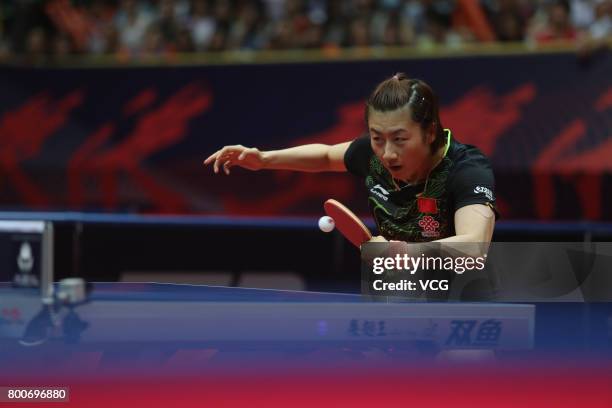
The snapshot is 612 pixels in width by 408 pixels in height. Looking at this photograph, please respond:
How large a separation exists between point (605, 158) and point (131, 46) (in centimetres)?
507

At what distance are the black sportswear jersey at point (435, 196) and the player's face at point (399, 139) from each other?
0.13 m

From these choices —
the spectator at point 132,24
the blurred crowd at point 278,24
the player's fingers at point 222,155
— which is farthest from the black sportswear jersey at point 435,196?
the spectator at point 132,24

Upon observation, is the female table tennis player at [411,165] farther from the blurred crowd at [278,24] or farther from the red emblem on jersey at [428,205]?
the blurred crowd at [278,24]

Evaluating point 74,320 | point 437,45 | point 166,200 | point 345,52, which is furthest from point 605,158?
point 74,320

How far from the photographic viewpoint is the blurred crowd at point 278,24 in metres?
8.20

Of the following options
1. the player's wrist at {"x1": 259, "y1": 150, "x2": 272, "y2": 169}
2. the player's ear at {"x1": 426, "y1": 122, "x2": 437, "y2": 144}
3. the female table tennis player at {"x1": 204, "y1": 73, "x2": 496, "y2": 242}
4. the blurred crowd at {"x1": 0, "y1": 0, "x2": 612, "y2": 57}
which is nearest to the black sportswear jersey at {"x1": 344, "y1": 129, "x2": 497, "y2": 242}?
the female table tennis player at {"x1": 204, "y1": 73, "x2": 496, "y2": 242}

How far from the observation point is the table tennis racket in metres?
2.41

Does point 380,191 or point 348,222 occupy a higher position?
point 380,191

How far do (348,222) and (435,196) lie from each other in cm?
43

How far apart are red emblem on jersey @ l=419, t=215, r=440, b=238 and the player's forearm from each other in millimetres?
488

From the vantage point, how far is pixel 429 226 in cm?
278

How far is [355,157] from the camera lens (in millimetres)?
3037

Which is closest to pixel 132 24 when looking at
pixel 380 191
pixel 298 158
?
pixel 298 158

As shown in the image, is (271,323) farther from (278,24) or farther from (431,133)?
(278,24)
